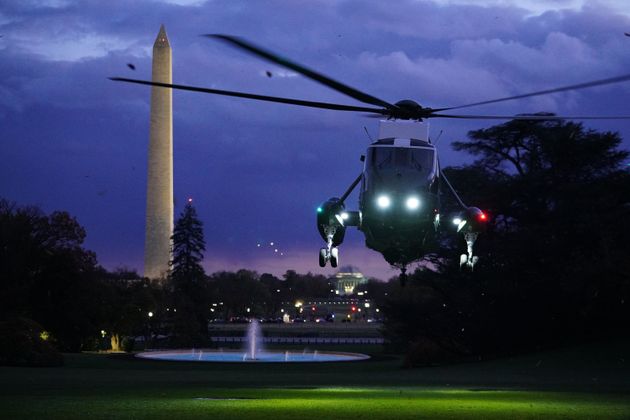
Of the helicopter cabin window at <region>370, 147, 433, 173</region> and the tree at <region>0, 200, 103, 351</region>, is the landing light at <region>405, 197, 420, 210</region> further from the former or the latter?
the tree at <region>0, 200, 103, 351</region>

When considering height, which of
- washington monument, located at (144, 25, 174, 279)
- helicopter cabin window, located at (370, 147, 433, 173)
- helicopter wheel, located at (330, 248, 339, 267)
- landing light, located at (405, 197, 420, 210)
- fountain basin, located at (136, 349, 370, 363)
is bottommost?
fountain basin, located at (136, 349, 370, 363)

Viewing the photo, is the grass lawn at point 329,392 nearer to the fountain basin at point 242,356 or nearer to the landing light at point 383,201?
the landing light at point 383,201

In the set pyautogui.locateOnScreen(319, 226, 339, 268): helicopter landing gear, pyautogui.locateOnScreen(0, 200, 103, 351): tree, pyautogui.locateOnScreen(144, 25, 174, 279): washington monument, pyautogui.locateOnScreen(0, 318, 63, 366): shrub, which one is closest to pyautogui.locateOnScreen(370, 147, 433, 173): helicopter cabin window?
pyautogui.locateOnScreen(319, 226, 339, 268): helicopter landing gear

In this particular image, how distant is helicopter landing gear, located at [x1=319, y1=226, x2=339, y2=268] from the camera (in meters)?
27.7

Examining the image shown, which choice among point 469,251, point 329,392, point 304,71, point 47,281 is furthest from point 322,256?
point 47,281

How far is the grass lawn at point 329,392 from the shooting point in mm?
23672

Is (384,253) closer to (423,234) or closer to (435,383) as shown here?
(423,234)

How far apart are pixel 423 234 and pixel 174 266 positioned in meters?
117

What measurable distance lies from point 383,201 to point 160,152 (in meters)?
92.3

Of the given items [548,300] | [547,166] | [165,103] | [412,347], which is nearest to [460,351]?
[412,347]

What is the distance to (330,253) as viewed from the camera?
28359 mm

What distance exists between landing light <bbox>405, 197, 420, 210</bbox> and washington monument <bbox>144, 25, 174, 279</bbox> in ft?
284

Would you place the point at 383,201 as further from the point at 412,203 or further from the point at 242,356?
the point at 242,356

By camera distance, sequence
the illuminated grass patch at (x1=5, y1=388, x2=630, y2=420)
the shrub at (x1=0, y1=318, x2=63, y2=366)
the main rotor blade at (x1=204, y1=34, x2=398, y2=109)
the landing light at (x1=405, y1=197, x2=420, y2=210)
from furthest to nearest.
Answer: the shrub at (x1=0, y1=318, x2=63, y2=366) < the landing light at (x1=405, y1=197, x2=420, y2=210) < the illuminated grass patch at (x1=5, y1=388, x2=630, y2=420) < the main rotor blade at (x1=204, y1=34, x2=398, y2=109)
